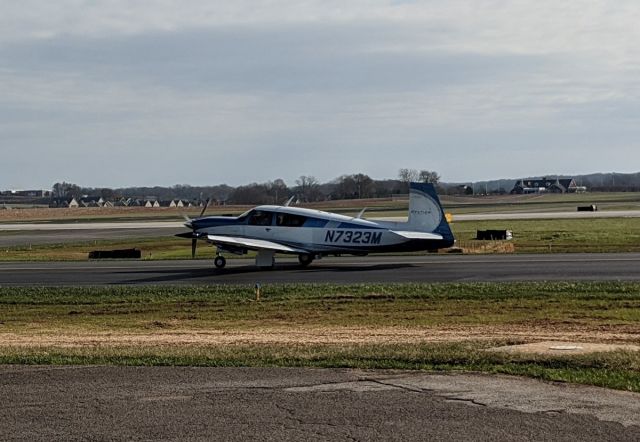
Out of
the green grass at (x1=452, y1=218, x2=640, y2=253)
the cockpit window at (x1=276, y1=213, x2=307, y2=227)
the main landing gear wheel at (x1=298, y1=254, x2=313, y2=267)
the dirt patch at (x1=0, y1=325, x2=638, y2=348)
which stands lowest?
the dirt patch at (x1=0, y1=325, x2=638, y2=348)

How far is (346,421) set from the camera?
9781mm

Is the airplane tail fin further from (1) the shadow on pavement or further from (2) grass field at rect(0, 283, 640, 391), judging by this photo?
(2) grass field at rect(0, 283, 640, 391)

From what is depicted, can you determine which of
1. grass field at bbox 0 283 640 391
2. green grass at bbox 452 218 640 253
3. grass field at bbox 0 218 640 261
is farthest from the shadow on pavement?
green grass at bbox 452 218 640 253

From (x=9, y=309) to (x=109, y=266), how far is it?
12.1m

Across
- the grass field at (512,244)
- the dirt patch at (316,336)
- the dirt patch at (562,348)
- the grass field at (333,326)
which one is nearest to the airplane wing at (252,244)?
the grass field at (333,326)

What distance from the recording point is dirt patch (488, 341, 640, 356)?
14.3m

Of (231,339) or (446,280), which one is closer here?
(231,339)

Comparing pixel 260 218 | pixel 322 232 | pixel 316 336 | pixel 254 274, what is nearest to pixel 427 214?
pixel 322 232

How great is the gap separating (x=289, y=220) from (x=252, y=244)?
5.78 ft

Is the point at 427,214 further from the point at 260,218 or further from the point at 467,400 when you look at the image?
the point at 467,400

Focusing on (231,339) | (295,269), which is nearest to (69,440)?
(231,339)

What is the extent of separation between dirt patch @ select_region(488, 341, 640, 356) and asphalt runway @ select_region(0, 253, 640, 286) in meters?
12.7

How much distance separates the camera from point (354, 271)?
32.4 meters

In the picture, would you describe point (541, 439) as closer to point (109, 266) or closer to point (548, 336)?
point (548, 336)
